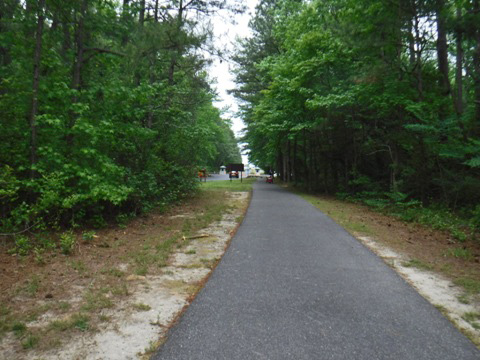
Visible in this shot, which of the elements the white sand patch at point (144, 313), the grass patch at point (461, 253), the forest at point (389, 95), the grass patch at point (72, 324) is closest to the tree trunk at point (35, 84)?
the white sand patch at point (144, 313)

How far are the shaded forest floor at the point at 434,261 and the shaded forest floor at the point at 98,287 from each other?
2968 millimetres

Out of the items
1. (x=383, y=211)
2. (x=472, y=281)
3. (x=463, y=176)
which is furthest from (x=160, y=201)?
(x=463, y=176)

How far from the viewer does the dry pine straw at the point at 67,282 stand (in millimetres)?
2972

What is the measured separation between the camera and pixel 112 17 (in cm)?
746

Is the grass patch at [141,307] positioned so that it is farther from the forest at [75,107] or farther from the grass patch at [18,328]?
the forest at [75,107]

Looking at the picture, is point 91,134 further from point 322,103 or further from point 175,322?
point 322,103

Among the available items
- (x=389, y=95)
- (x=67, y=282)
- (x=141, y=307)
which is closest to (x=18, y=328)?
(x=141, y=307)

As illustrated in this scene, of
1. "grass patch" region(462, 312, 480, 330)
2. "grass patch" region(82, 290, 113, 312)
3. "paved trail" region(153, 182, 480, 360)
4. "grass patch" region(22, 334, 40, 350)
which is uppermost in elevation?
"grass patch" region(22, 334, 40, 350)

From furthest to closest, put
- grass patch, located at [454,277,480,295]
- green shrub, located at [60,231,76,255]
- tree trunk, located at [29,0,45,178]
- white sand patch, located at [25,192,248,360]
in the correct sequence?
1. tree trunk, located at [29,0,45,178]
2. green shrub, located at [60,231,76,255]
3. grass patch, located at [454,277,480,295]
4. white sand patch, located at [25,192,248,360]

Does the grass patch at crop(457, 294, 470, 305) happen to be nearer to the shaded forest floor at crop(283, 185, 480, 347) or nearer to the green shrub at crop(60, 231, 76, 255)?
the shaded forest floor at crop(283, 185, 480, 347)

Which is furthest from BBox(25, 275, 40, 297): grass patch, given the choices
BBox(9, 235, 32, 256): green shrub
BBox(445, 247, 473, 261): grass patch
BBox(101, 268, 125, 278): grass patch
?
BBox(445, 247, 473, 261): grass patch

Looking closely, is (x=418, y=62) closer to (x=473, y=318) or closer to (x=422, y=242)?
(x=422, y=242)

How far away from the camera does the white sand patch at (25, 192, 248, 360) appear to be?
249cm

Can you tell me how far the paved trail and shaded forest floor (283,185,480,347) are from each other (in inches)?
8.0
